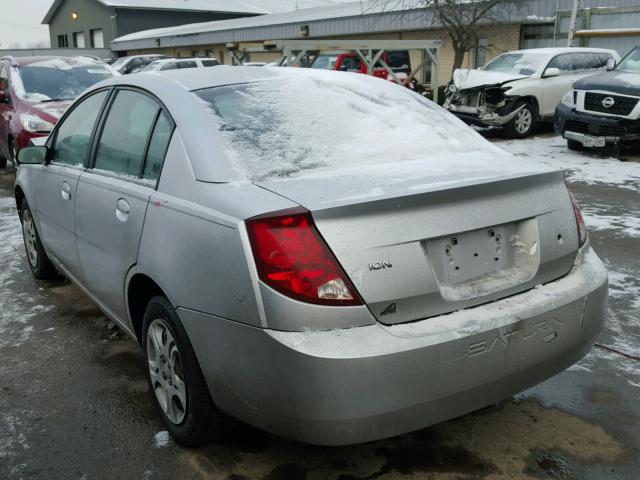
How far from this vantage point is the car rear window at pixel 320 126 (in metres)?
2.69

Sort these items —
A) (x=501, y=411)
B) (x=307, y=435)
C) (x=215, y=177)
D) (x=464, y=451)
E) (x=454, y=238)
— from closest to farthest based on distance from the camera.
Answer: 1. (x=307, y=435)
2. (x=454, y=238)
3. (x=215, y=177)
4. (x=464, y=451)
5. (x=501, y=411)

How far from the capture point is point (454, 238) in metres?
2.36

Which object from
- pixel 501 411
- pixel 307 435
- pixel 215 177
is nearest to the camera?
pixel 307 435

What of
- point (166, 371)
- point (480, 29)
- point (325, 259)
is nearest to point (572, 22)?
point (480, 29)

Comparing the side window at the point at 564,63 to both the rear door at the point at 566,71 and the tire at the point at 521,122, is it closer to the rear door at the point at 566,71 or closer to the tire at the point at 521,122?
the rear door at the point at 566,71

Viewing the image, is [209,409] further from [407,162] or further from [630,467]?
[630,467]

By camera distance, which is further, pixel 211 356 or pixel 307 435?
pixel 211 356

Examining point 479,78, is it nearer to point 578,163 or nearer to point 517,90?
point 517,90

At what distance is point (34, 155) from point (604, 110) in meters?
9.05

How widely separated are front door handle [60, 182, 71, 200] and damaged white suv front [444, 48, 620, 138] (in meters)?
10.6

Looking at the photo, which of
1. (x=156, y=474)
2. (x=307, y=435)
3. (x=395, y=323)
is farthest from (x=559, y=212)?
(x=156, y=474)

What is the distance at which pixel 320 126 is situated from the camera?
115 inches

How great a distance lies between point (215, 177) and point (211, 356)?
0.68 meters

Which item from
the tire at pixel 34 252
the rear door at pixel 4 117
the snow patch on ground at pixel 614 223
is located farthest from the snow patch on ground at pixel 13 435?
the rear door at pixel 4 117
